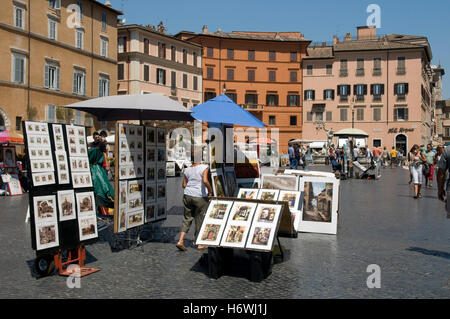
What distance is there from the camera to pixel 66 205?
6062 mm

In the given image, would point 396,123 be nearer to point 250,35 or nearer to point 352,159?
point 250,35

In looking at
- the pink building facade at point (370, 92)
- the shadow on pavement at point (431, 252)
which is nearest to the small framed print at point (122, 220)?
the shadow on pavement at point (431, 252)

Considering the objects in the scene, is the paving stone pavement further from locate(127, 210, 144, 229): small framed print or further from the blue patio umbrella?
the blue patio umbrella

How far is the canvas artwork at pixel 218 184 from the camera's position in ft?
27.8

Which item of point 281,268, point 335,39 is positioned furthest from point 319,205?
point 335,39

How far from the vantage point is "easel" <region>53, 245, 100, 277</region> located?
6008 mm

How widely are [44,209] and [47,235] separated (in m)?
0.31

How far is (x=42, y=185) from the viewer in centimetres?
574

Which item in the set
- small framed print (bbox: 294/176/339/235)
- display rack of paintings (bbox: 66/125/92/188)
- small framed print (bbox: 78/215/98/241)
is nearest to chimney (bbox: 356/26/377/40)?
small framed print (bbox: 294/176/339/235)

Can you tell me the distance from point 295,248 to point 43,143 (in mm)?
3996

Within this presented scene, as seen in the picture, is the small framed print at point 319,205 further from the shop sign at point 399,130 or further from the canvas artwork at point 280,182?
the shop sign at point 399,130

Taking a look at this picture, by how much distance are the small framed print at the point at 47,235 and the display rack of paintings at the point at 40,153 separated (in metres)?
0.49

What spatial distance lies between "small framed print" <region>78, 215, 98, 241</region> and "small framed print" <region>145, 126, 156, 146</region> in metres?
1.85
